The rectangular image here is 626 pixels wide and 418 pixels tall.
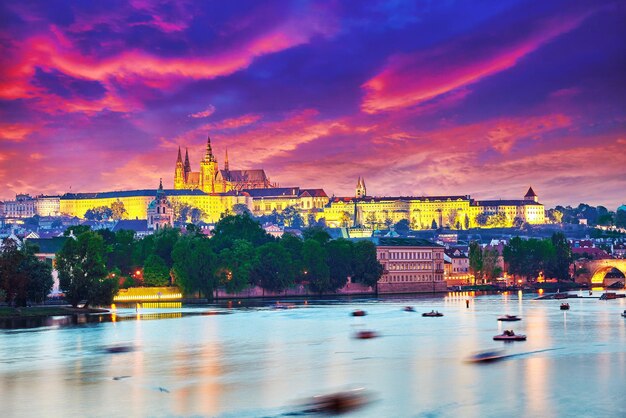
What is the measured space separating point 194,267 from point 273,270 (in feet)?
39.5

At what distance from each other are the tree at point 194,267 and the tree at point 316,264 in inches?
562

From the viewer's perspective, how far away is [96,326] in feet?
223

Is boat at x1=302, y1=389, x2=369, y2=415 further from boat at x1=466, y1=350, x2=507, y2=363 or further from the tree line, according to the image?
the tree line

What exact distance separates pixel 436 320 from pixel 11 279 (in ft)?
92.6

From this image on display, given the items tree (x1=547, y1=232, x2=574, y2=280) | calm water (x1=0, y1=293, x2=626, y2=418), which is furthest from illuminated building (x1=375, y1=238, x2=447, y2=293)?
calm water (x1=0, y1=293, x2=626, y2=418)

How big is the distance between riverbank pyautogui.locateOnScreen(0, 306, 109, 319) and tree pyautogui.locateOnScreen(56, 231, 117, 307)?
1.11m

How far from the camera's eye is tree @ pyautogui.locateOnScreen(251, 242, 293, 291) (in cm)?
11000

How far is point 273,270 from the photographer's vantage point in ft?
363

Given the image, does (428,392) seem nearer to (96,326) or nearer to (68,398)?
(68,398)

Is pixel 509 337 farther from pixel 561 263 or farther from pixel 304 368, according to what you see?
pixel 561 263

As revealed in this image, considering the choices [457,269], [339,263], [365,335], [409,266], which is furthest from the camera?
[457,269]

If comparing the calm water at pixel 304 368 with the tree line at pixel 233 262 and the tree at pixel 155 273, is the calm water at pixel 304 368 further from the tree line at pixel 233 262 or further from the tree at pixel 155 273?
the tree at pixel 155 273

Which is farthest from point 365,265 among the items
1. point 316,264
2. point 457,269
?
point 457,269

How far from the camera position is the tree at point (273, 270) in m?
110
